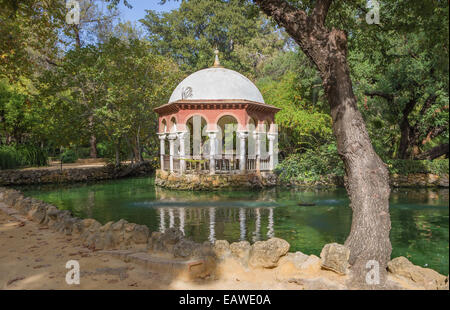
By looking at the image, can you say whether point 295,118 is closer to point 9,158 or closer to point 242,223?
point 242,223

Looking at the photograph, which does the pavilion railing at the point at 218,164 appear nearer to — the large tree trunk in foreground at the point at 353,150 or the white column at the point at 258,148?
the white column at the point at 258,148

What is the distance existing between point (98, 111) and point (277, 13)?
18.0 meters

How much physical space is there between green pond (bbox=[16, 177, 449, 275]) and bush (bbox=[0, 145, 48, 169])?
593 cm

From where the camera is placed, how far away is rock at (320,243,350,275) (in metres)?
4.70

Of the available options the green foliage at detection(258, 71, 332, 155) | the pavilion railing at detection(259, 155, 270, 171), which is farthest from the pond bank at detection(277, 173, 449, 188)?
the pavilion railing at detection(259, 155, 270, 171)

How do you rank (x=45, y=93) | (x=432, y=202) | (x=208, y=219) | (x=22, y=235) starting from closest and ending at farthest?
(x=22, y=235) < (x=208, y=219) < (x=432, y=202) < (x=45, y=93)

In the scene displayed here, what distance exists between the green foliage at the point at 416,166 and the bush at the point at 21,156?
22.0 meters

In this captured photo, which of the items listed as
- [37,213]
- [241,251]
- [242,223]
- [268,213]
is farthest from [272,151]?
[241,251]

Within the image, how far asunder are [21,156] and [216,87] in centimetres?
1478

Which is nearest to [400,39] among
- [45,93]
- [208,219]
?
[208,219]

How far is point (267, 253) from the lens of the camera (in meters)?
5.00

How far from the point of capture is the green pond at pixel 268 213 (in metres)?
8.10
